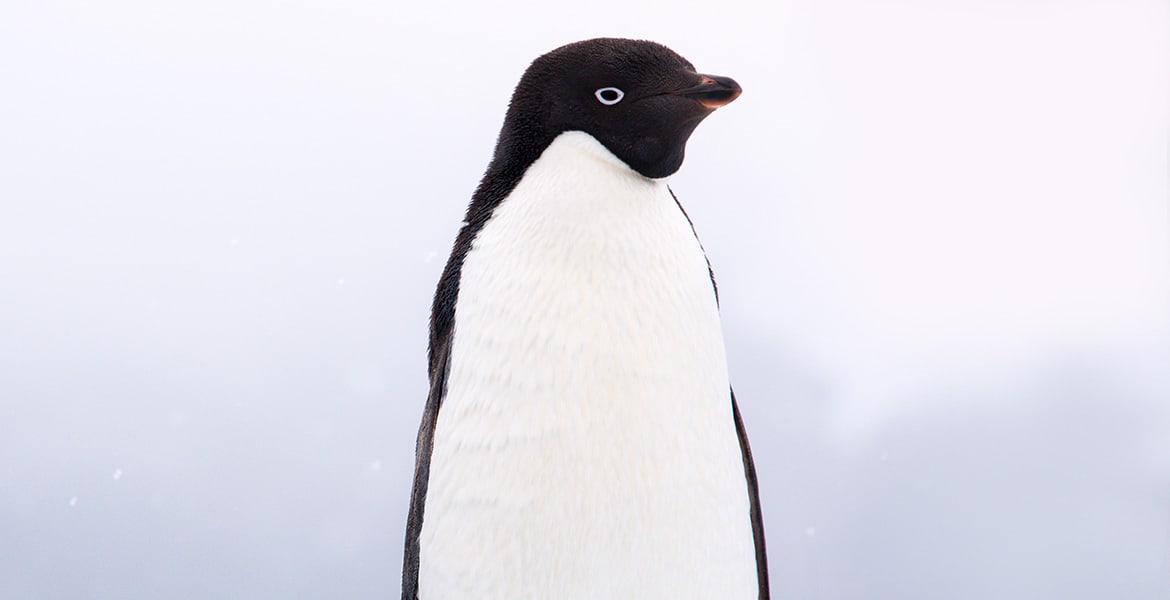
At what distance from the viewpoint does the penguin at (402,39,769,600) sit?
143 cm

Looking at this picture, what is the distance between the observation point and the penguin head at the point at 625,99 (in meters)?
1.49

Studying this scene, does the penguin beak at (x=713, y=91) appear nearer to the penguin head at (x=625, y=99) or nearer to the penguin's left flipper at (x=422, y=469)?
the penguin head at (x=625, y=99)

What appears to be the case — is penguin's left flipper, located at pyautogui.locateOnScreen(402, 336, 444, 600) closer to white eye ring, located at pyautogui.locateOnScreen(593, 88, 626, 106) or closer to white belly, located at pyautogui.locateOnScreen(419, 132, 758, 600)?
white belly, located at pyautogui.locateOnScreen(419, 132, 758, 600)

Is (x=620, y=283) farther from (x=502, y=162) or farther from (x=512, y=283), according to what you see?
(x=502, y=162)

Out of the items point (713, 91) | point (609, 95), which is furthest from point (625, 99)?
point (713, 91)

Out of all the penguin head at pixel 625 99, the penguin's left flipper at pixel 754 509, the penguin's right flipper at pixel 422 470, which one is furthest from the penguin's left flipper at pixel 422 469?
the penguin's left flipper at pixel 754 509

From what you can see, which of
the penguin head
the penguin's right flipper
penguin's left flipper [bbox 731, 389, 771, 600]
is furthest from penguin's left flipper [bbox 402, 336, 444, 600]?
penguin's left flipper [bbox 731, 389, 771, 600]

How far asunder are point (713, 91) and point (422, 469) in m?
0.75

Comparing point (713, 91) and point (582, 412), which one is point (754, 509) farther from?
point (713, 91)

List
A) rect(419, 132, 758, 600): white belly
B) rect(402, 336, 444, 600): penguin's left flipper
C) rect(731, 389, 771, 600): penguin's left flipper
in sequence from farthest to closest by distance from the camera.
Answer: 1. rect(731, 389, 771, 600): penguin's left flipper
2. rect(402, 336, 444, 600): penguin's left flipper
3. rect(419, 132, 758, 600): white belly

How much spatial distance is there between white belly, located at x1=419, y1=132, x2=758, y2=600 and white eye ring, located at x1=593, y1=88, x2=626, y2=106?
0.20ft

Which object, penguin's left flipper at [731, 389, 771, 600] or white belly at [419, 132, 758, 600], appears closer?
white belly at [419, 132, 758, 600]

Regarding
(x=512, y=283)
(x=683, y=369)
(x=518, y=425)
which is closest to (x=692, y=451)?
(x=683, y=369)

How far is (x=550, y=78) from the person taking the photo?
5.09 ft
